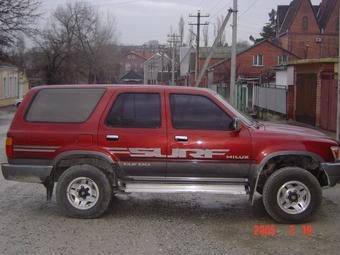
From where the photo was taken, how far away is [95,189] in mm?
7426

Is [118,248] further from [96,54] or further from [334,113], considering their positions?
[96,54]

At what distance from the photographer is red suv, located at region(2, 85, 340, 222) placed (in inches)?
285

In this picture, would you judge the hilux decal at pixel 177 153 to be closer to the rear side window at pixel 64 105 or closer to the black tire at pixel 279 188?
the black tire at pixel 279 188

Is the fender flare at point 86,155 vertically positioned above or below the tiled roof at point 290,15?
below

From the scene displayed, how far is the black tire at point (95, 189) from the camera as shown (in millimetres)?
7367

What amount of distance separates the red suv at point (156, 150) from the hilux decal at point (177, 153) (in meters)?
0.01

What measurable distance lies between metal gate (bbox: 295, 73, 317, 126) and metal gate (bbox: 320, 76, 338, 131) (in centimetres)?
146

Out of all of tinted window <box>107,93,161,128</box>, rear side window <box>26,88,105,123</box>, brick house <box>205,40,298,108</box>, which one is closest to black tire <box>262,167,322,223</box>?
tinted window <box>107,93,161,128</box>

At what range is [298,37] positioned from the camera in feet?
264

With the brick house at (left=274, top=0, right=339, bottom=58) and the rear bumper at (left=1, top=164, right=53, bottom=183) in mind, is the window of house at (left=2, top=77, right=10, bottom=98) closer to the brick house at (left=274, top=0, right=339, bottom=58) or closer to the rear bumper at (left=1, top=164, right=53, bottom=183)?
the brick house at (left=274, top=0, right=339, bottom=58)
